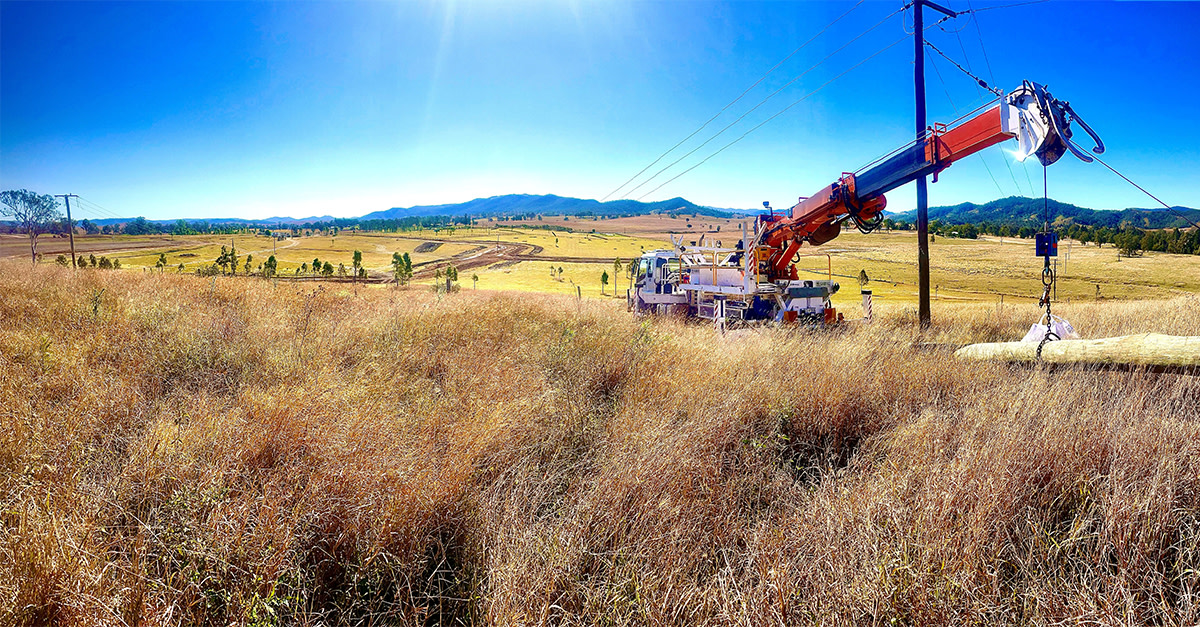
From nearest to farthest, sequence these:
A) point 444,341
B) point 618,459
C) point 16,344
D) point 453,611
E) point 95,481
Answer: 1. point 453,611
2. point 95,481
3. point 618,459
4. point 16,344
5. point 444,341

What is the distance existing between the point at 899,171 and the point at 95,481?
422 inches

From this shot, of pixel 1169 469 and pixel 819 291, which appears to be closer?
pixel 1169 469

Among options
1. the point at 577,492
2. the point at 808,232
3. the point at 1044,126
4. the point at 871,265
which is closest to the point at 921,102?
the point at 808,232

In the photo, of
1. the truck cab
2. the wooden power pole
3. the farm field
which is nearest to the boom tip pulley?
the wooden power pole

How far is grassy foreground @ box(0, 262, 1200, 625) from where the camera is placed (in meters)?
2.35

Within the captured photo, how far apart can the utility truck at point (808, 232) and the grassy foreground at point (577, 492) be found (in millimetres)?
3446

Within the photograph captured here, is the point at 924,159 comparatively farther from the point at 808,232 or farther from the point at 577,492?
the point at 577,492

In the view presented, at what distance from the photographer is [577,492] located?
3.20 m

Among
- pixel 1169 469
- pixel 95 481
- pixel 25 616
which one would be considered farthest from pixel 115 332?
pixel 1169 469

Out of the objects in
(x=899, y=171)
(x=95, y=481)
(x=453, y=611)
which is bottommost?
(x=453, y=611)

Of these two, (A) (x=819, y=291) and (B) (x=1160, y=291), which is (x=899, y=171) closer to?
(A) (x=819, y=291)

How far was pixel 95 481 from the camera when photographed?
2941 millimetres

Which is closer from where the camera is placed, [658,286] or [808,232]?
[808,232]

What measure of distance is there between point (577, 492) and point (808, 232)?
9883 millimetres
